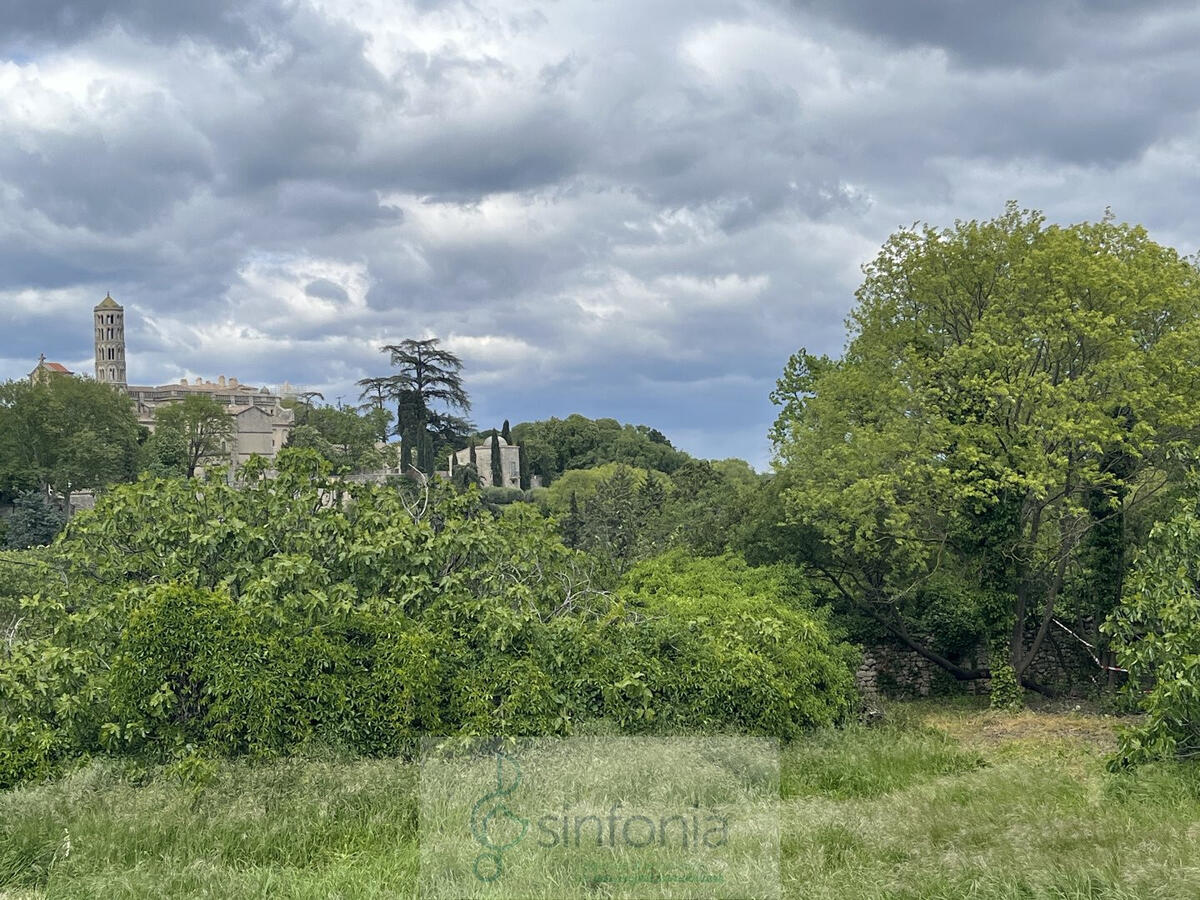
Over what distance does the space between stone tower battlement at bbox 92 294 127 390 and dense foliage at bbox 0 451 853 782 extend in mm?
113838

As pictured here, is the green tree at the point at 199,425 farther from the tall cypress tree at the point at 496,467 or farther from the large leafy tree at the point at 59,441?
the tall cypress tree at the point at 496,467

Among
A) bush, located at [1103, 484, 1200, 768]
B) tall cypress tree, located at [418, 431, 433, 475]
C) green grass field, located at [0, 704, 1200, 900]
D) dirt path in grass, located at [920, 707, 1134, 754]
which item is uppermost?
tall cypress tree, located at [418, 431, 433, 475]

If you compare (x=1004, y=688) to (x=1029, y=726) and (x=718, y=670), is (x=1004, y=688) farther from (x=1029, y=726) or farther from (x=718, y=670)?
(x=718, y=670)

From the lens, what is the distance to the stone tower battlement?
114 meters

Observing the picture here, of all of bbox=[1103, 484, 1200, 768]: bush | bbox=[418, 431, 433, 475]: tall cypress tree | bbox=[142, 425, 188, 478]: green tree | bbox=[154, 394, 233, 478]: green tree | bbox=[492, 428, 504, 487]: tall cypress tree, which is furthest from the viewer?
bbox=[492, 428, 504, 487]: tall cypress tree

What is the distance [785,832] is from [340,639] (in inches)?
210

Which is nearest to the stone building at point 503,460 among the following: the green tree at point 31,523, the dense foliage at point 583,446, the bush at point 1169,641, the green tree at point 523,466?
the green tree at point 523,466

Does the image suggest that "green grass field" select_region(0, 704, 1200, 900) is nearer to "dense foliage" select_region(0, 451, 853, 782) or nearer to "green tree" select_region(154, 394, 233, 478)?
"dense foliage" select_region(0, 451, 853, 782)

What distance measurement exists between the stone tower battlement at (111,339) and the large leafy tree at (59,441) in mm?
55096

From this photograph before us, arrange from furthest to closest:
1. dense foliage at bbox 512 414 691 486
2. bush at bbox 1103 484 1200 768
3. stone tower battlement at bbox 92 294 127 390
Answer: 1. stone tower battlement at bbox 92 294 127 390
2. dense foliage at bbox 512 414 691 486
3. bush at bbox 1103 484 1200 768

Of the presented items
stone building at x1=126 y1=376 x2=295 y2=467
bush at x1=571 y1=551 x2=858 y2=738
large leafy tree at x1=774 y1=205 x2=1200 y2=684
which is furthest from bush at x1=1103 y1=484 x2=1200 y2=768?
stone building at x1=126 y1=376 x2=295 y2=467

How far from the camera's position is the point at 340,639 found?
10.4 metres

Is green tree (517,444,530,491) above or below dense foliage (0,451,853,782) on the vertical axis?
above

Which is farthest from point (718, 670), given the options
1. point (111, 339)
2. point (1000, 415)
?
point (111, 339)
